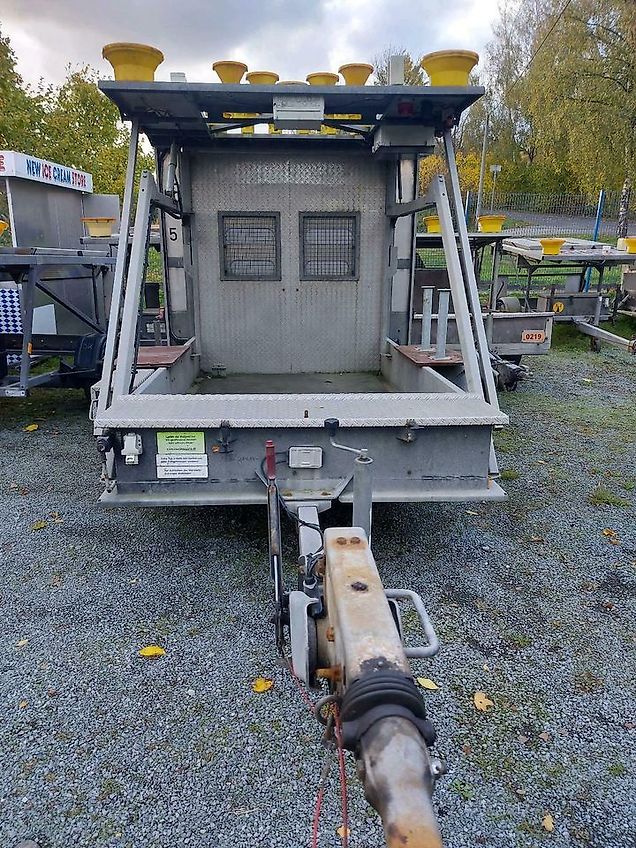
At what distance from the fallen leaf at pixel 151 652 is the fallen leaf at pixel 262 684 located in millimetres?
532

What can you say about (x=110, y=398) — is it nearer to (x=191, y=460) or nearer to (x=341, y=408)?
(x=191, y=460)

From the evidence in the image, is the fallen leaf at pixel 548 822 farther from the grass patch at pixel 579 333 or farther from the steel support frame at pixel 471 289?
the grass patch at pixel 579 333

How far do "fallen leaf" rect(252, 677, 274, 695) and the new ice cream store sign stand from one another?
334 inches

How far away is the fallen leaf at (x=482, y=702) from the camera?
9.65ft

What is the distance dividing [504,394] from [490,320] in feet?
4.26

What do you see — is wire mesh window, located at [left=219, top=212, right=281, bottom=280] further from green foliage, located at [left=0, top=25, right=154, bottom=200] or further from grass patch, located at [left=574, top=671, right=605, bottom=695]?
green foliage, located at [left=0, top=25, right=154, bottom=200]

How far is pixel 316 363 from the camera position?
6246 mm

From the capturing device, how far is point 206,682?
10.2ft

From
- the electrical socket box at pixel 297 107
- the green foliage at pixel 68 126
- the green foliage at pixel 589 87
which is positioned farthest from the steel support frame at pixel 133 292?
the green foliage at pixel 589 87

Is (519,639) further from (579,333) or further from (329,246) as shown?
(579,333)

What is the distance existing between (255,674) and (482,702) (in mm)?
1060

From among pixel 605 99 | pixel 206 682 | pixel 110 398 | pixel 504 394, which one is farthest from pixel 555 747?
pixel 605 99

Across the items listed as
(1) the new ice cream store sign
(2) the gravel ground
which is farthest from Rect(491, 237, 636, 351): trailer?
(1) the new ice cream store sign

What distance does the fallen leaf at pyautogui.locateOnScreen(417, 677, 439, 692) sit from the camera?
3.06 m
